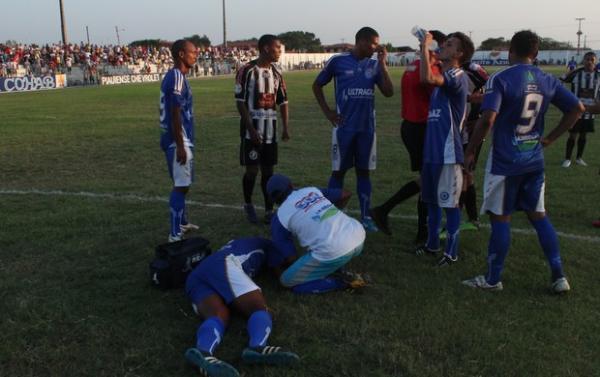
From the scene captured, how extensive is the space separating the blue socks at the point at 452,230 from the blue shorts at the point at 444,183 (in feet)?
0.35

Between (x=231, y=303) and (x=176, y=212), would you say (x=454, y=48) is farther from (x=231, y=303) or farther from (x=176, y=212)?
(x=176, y=212)

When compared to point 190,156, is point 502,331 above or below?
below

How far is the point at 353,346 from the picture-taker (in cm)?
342

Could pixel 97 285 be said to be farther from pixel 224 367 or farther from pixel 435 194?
pixel 435 194

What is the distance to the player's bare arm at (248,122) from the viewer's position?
19.9ft

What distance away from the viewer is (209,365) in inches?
119

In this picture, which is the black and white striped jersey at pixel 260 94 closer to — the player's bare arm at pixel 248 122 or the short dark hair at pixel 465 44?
the player's bare arm at pixel 248 122

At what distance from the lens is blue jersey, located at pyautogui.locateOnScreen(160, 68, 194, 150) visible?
521 cm

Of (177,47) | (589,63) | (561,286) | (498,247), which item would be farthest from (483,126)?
(589,63)

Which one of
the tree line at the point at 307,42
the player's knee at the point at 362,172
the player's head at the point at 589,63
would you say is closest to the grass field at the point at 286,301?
the player's knee at the point at 362,172

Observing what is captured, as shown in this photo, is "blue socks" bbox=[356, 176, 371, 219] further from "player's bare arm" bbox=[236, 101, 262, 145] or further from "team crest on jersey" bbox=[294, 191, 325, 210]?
"team crest on jersey" bbox=[294, 191, 325, 210]

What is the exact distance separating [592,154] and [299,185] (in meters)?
6.63

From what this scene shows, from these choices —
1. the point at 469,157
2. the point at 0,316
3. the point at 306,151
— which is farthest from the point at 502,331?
the point at 306,151

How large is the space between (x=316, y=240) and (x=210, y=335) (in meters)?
1.12
